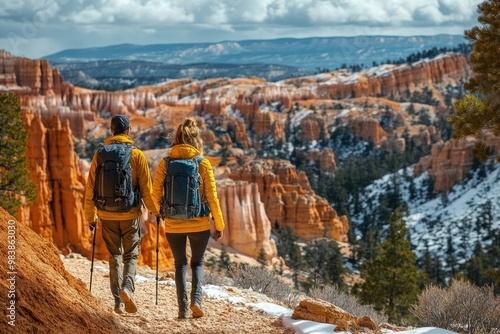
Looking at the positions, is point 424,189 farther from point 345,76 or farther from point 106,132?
point 345,76

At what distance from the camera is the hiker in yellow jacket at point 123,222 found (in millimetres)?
6797

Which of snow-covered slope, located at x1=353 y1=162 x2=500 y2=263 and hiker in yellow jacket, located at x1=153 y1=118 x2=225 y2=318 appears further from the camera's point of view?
snow-covered slope, located at x1=353 y1=162 x2=500 y2=263

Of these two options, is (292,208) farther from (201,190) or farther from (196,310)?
(201,190)

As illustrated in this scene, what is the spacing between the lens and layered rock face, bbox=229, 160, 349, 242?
59.7 meters

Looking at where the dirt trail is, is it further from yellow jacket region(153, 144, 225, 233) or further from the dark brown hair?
the dark brown hair

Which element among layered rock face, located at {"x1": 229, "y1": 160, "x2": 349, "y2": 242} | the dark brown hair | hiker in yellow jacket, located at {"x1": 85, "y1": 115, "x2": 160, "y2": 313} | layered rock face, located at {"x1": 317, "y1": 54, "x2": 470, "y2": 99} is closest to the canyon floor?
hiker in yellow jacket, located at {"x1": 85, "y1": 115, "x2": 160, "y2": 313}

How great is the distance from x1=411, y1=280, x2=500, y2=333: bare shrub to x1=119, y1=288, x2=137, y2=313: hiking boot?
4726 millimetres

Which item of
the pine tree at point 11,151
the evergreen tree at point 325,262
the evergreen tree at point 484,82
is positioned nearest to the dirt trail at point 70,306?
the evergreen tree at point 484,82

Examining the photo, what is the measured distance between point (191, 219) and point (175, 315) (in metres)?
1.33

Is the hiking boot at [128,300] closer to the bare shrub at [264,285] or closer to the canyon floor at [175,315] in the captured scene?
the canyon floor at [175,315]

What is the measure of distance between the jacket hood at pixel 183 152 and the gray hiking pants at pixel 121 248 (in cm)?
85

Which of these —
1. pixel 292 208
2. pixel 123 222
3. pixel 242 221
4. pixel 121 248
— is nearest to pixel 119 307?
pixel 121 248

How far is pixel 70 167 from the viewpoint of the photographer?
26.6 meters

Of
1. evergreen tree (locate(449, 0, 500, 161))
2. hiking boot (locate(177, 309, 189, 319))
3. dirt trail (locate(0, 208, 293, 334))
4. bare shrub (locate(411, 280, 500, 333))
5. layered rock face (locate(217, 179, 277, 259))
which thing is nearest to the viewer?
dirt trail (locate(0, 208, 293, 334))
